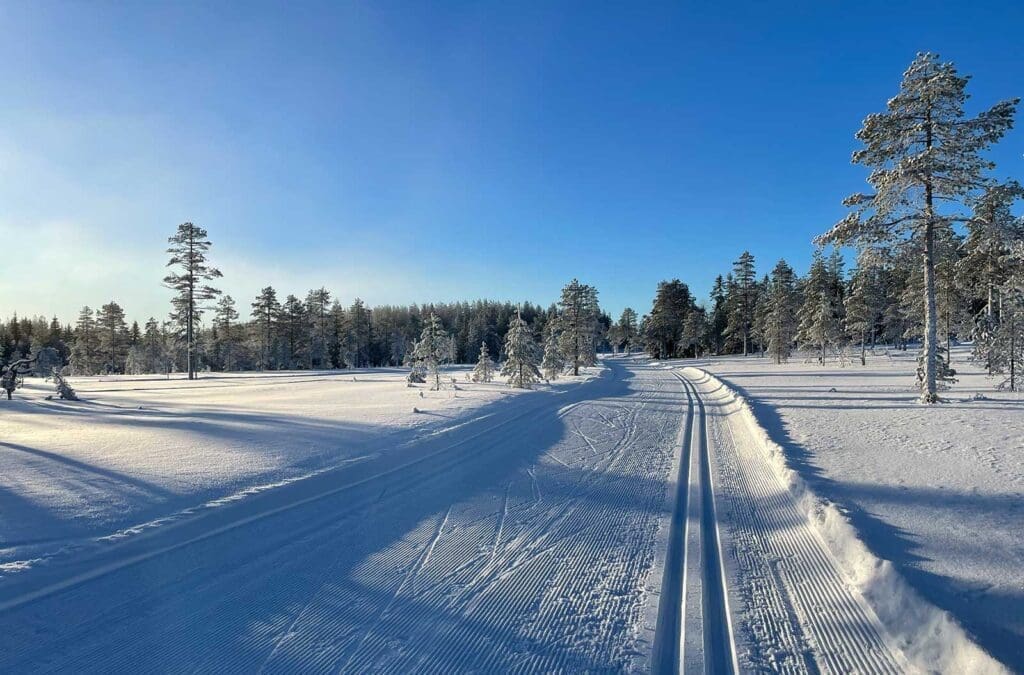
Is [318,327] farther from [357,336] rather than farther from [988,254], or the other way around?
[988,254]

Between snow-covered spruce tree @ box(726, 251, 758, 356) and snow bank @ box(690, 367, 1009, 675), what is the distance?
203 feet

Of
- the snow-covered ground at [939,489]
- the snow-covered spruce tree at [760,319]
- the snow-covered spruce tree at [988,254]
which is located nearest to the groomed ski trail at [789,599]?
the snow-covered ground at [939,489]

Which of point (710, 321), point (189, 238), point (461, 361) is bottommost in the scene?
point (461, 361)

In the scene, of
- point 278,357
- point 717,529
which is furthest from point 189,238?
point 717,529

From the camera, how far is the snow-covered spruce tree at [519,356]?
28016 millimetres

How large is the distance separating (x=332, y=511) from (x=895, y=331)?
70198 millimetres

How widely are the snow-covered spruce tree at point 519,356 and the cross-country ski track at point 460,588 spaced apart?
2003 centimetres

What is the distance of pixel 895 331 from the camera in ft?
186

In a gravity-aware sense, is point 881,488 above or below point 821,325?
below

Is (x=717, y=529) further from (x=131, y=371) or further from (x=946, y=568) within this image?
(x=131, y=371)

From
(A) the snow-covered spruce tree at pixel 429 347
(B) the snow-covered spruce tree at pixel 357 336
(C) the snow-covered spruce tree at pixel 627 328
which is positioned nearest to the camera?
(A) the snow-covered spruce tree at pixel 429 347

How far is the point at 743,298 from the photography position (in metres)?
62.4

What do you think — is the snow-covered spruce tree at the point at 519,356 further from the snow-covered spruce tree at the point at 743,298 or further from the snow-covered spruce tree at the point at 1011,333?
the snow-covered spruce tree at the point at 743,298

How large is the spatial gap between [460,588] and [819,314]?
→ 49626mm
